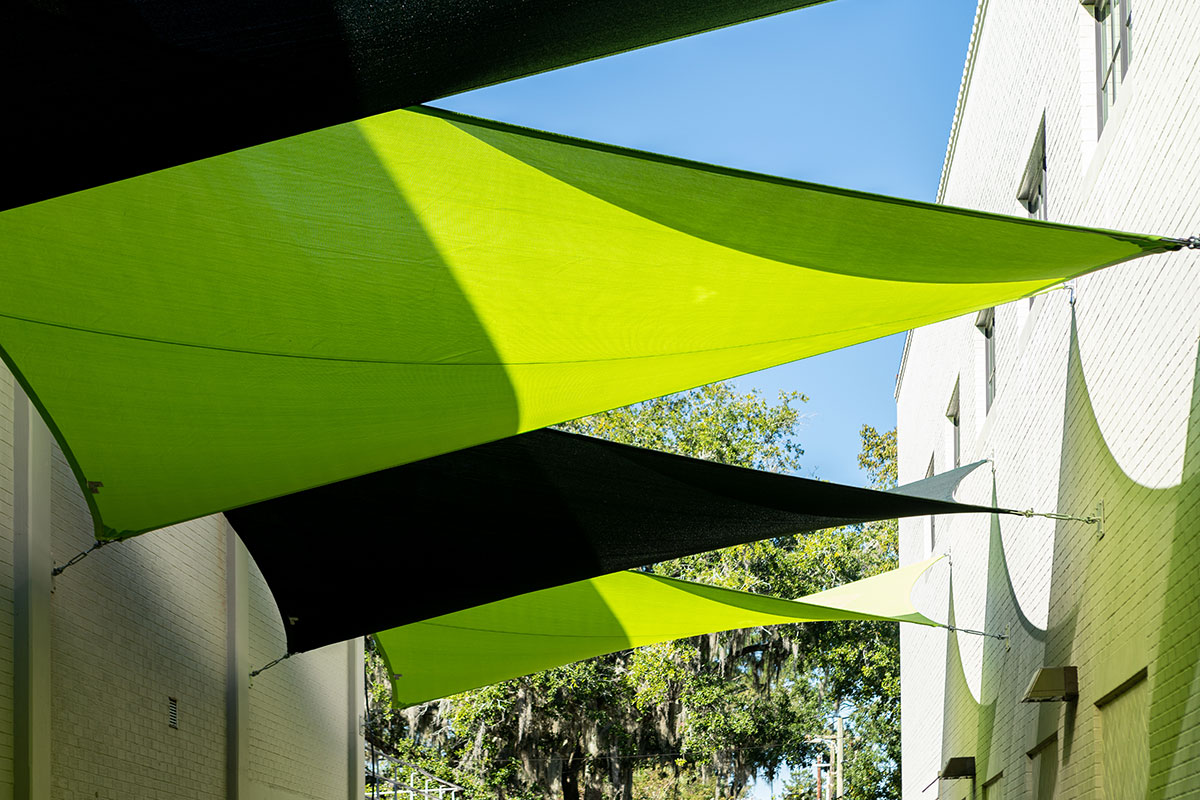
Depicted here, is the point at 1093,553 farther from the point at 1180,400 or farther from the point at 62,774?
the point at 62,774

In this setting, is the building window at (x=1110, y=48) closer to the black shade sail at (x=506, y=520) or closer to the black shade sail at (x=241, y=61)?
the black shade sail at (x=506, y=520)

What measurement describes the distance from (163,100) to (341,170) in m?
1.07

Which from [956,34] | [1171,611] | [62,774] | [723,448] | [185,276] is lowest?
[62,774]

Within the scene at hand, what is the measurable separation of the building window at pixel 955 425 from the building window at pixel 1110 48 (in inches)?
204

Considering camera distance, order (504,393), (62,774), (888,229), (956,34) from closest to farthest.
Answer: (888,229) → (504,393) → (62,774) → (956,34)

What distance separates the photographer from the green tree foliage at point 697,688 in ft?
66.9

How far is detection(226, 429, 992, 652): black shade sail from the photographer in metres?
5.42

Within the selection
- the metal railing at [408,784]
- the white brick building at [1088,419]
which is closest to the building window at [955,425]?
the white brick building at [1088,419]

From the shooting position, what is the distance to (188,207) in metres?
3.49

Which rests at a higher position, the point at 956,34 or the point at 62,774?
the point at 956,34

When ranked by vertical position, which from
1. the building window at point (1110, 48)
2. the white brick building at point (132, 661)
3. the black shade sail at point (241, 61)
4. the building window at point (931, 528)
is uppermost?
the building window at point (1110, 48)

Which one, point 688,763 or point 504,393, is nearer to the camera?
point 504,393

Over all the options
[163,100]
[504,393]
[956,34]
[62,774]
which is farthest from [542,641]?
[956,34]

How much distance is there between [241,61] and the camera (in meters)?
2.37
